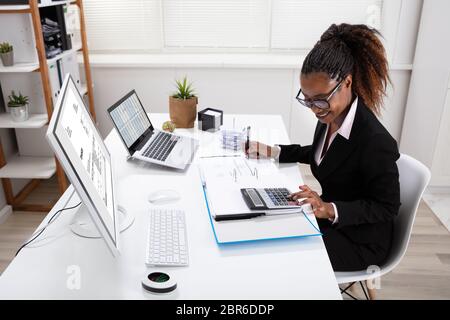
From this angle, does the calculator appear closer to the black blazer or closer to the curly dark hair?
the black blazer

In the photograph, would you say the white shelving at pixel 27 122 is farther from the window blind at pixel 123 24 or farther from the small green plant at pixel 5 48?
the window blind at pixel 123 24

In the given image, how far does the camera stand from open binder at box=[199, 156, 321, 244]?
4.03 feet

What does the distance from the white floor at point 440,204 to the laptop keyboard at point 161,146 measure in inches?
→ 76.6

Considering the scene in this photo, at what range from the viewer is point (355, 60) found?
1.47 meters

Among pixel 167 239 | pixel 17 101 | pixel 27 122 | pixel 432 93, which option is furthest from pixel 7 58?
pixel 432 93

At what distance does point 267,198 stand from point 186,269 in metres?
0.39

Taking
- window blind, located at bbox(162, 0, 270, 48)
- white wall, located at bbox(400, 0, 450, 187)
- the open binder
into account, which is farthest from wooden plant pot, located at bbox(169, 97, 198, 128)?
white wall, located at bbox(400, 0, 450, 187)

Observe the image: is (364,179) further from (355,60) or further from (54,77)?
(54,77)

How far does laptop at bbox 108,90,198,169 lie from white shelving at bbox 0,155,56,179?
1.06 meters

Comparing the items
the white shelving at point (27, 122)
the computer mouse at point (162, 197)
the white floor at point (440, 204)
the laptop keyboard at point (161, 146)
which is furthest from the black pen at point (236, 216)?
the white floor at point (440, 204)

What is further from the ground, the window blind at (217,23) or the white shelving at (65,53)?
the window blind at (217,23)

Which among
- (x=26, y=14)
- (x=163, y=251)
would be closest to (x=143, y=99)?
(x=26, y=14)

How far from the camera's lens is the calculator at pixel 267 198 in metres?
1.32
